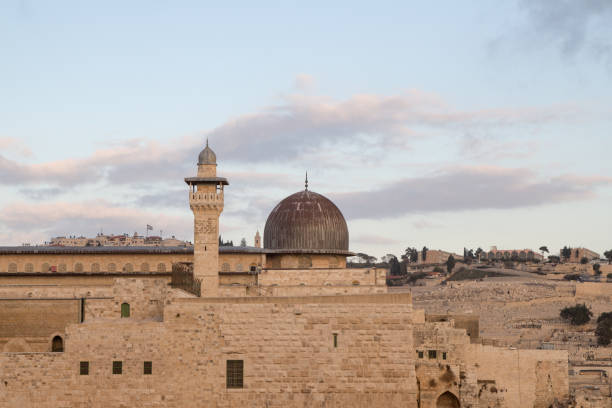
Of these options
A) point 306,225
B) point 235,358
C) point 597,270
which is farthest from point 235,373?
point 597,270

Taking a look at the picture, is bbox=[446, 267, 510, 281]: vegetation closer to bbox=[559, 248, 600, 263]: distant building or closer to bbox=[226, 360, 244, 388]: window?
bbox=[559, 248, 600, 263]: distant building

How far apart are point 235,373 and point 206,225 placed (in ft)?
30.2

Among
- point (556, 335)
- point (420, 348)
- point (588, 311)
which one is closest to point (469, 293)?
point (588, 311)

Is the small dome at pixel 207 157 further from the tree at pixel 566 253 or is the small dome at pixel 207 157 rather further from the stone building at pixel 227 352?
the tree at pixel 566 253

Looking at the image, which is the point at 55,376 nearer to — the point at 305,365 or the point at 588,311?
the point at 305,365

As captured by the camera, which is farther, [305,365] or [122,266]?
[122,266]

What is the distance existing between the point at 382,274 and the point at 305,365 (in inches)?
496

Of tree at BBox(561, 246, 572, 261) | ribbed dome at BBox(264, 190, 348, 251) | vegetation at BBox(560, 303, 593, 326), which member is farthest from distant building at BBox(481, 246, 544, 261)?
ribbed dome at BBox(264, 190, 348, 251)

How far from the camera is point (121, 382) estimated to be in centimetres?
3203

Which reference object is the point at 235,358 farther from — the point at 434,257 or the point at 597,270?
the point at 434,257

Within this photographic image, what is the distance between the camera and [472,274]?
408ft

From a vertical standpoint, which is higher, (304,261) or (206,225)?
(206,225)

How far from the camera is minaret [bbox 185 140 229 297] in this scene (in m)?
39.1

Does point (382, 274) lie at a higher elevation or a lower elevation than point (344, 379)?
higher
